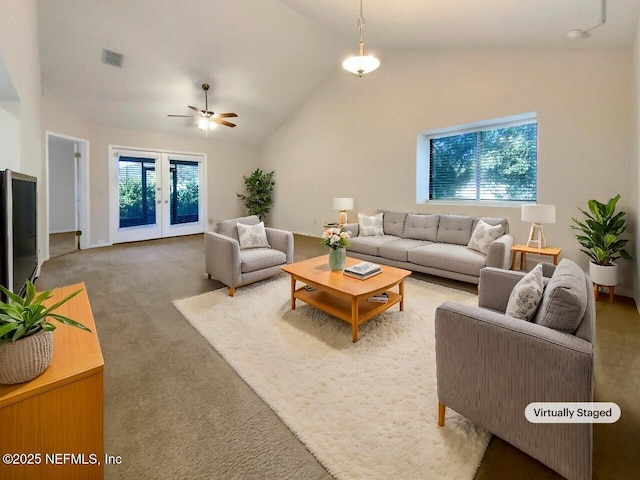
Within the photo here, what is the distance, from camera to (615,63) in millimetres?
3537

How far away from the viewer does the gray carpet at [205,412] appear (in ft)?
4.72

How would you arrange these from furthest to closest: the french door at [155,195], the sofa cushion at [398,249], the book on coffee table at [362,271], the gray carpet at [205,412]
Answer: the french door at [155,195]
the sofa cushion at [398,249]
the book on coffee table at [362,271]
the gray carpet at [205,412]

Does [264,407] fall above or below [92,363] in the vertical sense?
below

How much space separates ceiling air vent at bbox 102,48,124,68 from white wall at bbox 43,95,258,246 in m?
1.35

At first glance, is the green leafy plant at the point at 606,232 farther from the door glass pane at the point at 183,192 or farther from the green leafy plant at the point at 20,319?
the door glass pane at the point at 183,192

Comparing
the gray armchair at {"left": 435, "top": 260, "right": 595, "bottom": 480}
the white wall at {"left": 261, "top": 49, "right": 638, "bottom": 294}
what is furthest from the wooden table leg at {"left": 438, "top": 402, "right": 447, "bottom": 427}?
the white wall at {"left": 261, "top": 49, "right": 638, "bottom": 294}

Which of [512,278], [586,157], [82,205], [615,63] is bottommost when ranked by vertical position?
[512,278]

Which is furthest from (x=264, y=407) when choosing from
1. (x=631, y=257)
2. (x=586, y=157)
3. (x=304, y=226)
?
(x=304, y=226)

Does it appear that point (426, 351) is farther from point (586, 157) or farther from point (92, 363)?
point (586, 157)

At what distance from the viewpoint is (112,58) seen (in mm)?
4973

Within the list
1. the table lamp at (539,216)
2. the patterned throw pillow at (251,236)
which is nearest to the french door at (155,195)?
the patterned throw pillow at (251,236)

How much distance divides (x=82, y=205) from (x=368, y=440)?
Answer: 699 cm

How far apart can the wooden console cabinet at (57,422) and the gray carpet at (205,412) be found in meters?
0.37

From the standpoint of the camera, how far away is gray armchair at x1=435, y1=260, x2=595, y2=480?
1.23m
